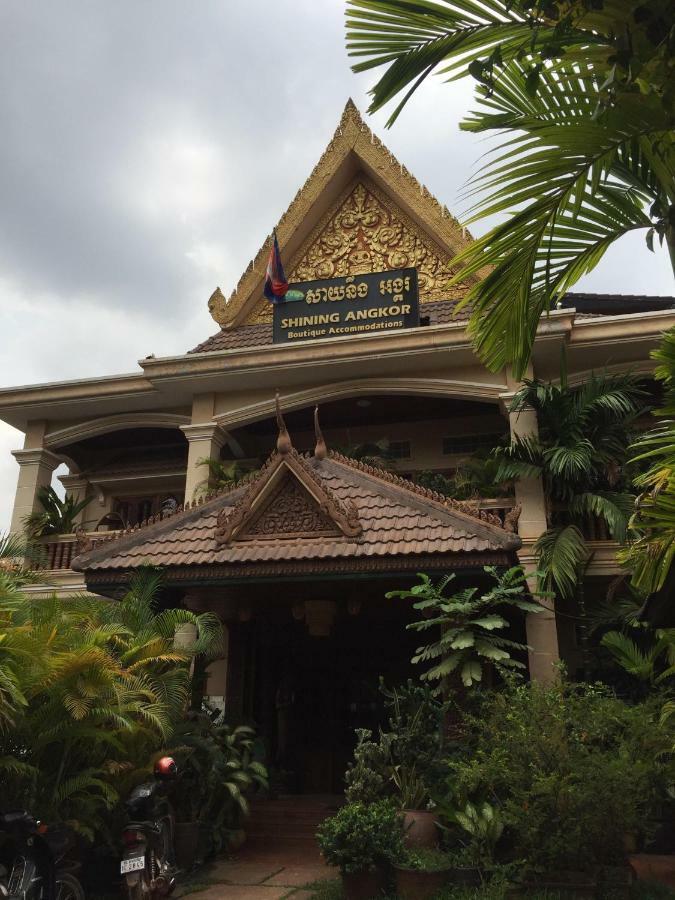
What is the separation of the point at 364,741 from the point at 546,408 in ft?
17.3

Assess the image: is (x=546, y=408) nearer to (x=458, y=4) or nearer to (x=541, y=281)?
(x=541, y=281)

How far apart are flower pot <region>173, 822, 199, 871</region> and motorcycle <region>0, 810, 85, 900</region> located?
1967 millimetres

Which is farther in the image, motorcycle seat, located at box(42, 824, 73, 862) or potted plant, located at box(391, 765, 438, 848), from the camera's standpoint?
potted plant, located at box(391, 765, 438, 848)

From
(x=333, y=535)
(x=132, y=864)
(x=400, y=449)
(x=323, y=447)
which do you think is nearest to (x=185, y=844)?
(x=132, y=864)

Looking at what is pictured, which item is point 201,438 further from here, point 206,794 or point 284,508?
point 206,794

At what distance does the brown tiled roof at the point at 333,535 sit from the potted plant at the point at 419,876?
9.66 ft

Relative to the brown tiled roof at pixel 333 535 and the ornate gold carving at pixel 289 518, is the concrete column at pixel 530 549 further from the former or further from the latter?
the ornate gold carving at pixel 289 518

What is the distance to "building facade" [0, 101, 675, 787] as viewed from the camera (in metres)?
8.88

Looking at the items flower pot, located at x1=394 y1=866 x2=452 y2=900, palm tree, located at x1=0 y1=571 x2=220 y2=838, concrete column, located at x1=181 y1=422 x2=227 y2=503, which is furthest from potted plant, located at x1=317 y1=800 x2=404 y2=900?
concrete column, located at x1=181 y1=422 x2=227 y2=503

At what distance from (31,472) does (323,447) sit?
265 inches

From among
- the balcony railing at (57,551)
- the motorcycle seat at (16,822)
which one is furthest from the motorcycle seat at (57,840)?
the balcony railing at (57,551)

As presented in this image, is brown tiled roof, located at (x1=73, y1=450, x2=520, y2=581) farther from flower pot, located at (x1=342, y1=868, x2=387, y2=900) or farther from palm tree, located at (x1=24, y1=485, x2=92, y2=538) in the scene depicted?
palm tree, located at (x1=24, y1=485, x2=92, y2=538)

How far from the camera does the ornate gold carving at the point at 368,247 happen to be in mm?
13984

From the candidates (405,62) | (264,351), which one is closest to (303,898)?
(405,62)
